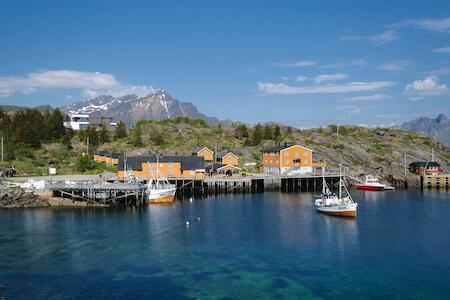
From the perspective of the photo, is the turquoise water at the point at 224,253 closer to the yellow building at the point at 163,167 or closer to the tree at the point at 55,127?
the yellow building at the point at 163,167

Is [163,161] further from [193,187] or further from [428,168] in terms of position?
[428,168]

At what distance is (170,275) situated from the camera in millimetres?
33375

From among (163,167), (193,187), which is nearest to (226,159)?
(193,187)

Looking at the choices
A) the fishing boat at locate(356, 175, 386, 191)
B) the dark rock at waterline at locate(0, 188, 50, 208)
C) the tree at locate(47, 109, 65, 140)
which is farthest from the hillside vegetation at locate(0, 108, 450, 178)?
the dark rock at waterline at locate(0, 188, 50, 208)

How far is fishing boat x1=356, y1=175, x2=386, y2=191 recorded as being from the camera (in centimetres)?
8300

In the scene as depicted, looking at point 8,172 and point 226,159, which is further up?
point 226,159

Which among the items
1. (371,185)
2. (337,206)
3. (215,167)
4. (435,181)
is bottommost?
(337,206)

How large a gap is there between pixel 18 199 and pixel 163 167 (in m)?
24.7

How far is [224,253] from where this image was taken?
39.0 meters

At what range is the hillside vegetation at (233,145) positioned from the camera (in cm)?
9744

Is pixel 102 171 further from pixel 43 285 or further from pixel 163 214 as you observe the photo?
pixel 43 285

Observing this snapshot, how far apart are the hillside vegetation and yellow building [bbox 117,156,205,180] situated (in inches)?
670

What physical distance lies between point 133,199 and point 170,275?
33.5 metres

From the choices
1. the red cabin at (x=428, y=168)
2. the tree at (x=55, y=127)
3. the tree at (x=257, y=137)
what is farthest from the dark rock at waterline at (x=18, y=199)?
the red cabin at (x=428, y=168)
